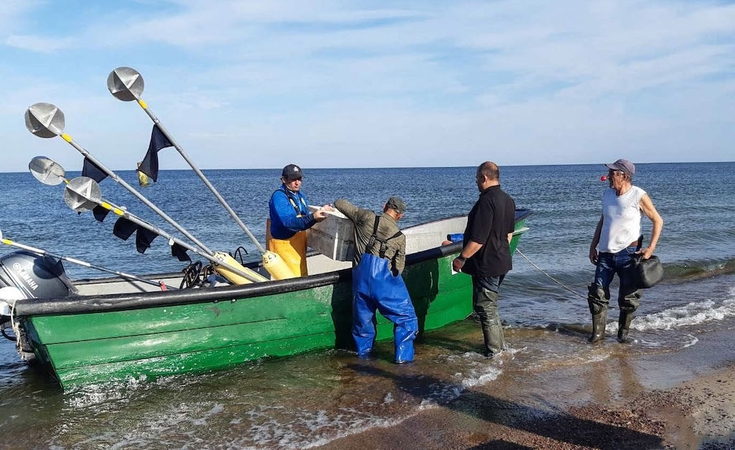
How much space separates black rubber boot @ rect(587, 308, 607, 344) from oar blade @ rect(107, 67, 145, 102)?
5.40 m

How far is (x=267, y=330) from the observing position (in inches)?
260

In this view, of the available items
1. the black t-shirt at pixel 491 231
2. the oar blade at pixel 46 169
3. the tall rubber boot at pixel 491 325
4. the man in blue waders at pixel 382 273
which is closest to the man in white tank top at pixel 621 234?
the black t-shirt at pixel 491 231

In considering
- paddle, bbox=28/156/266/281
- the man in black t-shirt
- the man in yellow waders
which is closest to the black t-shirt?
the man in black t-shirt

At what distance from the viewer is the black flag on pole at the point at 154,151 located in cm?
650

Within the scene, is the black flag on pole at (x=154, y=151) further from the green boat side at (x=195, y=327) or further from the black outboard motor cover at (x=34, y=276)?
the green boat side at (x=195, y=327)

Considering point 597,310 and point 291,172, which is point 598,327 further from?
point 291,172

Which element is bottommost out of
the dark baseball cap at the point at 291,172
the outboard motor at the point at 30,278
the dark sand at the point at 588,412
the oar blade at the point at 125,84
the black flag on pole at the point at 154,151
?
the dark sand at the point at 588,412

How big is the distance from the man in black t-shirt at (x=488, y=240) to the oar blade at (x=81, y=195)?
3.47m

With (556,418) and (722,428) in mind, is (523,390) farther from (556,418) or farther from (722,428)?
(722,428)

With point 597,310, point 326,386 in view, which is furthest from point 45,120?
point 597,310

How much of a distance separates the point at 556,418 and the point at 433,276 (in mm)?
2750

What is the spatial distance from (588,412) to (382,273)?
2.31m

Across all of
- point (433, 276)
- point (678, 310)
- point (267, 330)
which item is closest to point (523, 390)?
point (433, 276)

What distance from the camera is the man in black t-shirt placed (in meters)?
6.16
